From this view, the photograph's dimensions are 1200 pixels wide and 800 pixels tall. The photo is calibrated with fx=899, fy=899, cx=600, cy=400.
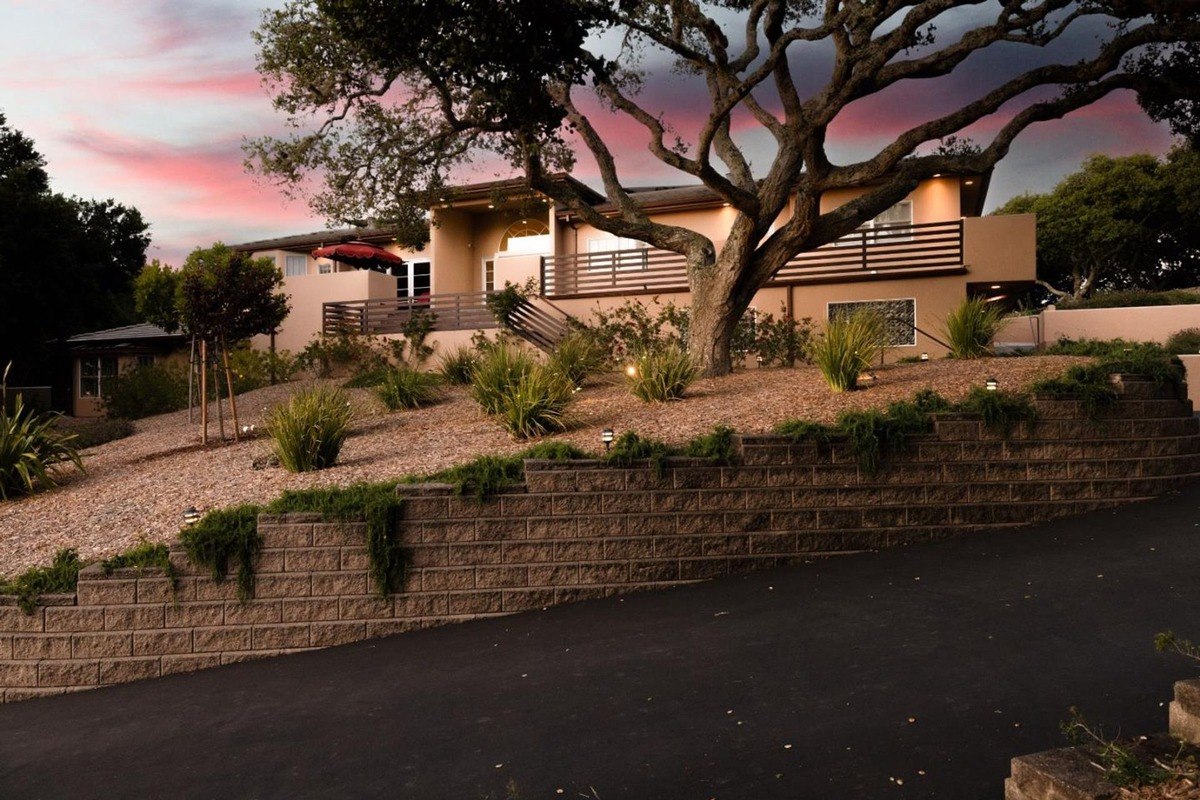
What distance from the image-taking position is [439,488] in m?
8.04

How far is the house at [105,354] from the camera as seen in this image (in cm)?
2848

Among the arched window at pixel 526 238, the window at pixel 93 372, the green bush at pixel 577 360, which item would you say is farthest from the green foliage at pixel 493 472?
the window at pixel 93 372

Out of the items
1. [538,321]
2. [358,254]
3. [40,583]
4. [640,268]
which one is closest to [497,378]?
[40,583]

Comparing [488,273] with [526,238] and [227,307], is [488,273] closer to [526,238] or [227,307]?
[526,238]

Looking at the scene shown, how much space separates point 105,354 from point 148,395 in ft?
34.0

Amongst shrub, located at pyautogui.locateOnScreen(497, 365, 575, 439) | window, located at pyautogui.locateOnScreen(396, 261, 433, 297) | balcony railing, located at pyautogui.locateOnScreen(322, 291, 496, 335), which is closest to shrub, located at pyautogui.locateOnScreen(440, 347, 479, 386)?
balcony railing, located at pyautogui.locateOnScreen(322, 291, 496, 335)

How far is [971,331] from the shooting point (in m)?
14.4

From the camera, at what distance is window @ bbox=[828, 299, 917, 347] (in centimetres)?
2069

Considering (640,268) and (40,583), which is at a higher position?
(640,268)

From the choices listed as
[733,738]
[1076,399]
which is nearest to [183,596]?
[733,738]

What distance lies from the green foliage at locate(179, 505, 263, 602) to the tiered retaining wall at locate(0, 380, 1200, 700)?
9 cm

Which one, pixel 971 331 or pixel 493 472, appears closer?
pixel 493 472

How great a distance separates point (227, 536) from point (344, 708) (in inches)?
95.9

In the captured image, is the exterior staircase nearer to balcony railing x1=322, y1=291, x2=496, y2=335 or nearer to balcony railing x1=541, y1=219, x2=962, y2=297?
balcony railing x1=541, y1=219, x2=962, y2=297
